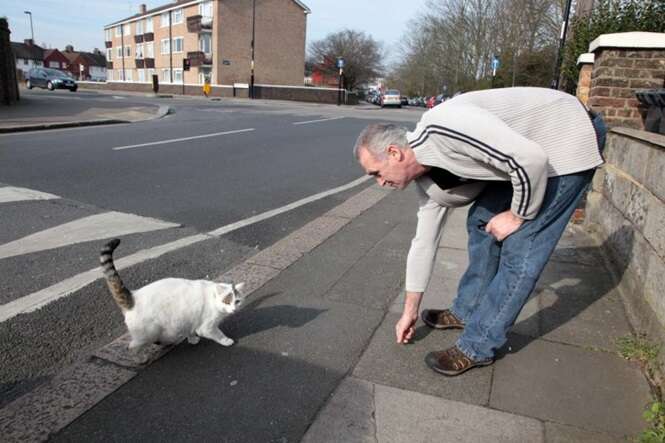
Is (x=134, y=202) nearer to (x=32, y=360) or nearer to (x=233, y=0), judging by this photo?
(x=32, y=360)

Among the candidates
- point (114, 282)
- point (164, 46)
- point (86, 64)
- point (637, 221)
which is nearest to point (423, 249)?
point (114, 282)

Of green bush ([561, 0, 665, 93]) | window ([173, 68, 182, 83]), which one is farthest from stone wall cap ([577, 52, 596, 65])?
window ([173, 68, 182, 83])

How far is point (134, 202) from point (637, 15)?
7365 millimetres

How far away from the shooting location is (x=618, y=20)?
7.32 m

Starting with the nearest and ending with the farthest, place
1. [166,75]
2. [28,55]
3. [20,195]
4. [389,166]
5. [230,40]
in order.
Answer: [389,166] → [20,195] → [230,40] → [166,75] → [28,55]

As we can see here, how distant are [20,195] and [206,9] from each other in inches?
2104

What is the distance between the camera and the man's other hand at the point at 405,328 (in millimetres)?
2857

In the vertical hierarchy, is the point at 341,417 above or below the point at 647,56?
below

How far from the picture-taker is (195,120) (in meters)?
17.4

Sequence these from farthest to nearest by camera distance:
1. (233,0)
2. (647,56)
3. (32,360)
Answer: (233,0) < (647,56) < (32,360)

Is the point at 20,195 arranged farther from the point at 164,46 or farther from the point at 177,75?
the point at 164,46

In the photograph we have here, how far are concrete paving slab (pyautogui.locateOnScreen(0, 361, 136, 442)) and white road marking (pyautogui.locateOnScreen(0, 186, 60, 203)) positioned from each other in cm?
402

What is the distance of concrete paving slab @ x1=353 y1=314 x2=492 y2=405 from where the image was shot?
2551 millimetres

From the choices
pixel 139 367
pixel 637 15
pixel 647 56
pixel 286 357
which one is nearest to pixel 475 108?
pixel 286 357
